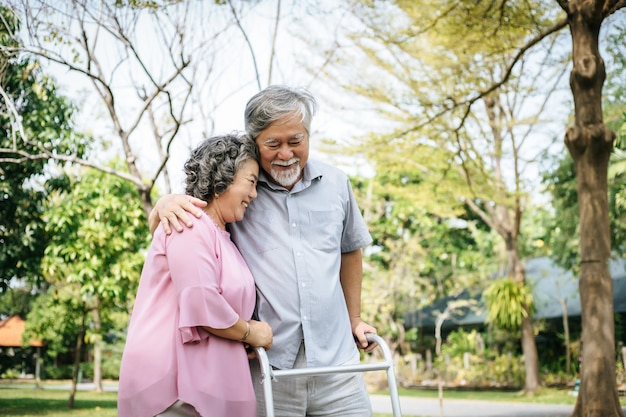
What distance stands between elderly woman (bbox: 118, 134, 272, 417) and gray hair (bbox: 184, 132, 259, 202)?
0.10 meters

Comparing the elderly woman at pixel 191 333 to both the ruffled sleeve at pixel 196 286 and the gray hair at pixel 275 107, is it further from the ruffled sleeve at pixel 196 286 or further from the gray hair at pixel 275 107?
the gray hair at pixel 275 107

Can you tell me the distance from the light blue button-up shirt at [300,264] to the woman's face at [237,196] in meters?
0.16

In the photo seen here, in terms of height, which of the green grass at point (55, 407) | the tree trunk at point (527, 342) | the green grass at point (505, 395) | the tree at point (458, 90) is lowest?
the green grass at point (55, 407)

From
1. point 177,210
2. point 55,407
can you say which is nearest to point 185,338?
point 177,210

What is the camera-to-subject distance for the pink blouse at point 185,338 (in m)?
2.02

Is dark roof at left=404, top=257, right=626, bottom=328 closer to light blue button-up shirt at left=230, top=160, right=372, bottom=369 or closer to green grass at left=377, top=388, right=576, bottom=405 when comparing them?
green grass at left=377, top=388, right=576, bottom=405

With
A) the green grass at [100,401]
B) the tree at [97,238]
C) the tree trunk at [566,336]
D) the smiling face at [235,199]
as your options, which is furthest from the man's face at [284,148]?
the tree trunk at [566,336]

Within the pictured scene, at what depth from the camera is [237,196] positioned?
7.36 feet

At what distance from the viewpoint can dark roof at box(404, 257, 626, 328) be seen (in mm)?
18578

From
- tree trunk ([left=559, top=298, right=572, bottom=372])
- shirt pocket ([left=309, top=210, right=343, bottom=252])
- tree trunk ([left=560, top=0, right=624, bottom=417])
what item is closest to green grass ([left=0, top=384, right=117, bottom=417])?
tree trunk ([left=560, top=0, right=624, bottom=417])

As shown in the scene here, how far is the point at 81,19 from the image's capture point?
287 inches

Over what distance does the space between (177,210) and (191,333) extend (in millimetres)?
344

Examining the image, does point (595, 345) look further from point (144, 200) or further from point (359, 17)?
point (359, 17)

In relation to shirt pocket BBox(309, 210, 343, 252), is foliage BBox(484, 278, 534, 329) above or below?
above
